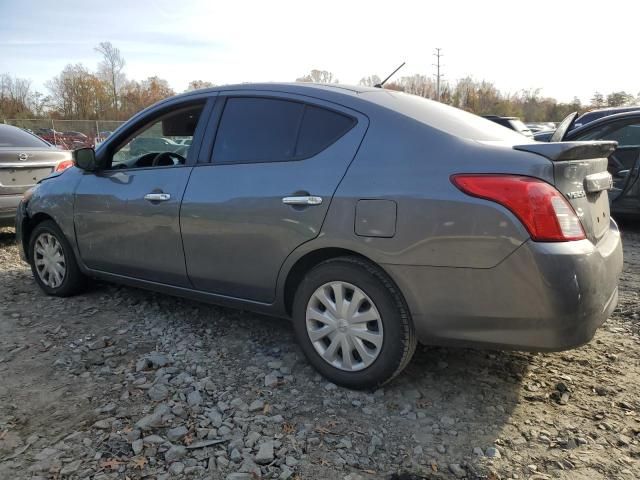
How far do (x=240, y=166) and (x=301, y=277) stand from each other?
0.78 metres

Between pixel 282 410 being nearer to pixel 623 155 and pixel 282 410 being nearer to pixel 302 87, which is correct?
pixel 302 87

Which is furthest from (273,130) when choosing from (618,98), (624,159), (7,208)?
(618,98)

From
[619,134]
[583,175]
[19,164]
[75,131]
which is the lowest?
[583,175]

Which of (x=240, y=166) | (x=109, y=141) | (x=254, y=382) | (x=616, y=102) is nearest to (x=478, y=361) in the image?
(x=254, y=382)

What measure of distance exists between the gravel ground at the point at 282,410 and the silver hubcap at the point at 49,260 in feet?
2.36

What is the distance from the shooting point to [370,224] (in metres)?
2.59

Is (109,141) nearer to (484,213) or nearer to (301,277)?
(301,277)

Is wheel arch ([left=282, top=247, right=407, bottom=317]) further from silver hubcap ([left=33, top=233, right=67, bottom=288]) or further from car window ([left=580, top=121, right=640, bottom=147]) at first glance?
car window ([left=580, top=121, right=640, bottom=147])

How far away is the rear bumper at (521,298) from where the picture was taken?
2254mm

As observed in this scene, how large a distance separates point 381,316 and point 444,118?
1127mm

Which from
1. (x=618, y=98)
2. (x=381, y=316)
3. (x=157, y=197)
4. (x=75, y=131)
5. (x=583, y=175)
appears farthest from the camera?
(x=618, y=98)

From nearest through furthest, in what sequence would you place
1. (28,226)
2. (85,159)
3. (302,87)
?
(302,87) < (85,159) < (28,226)

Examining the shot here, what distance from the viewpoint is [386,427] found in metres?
2.52

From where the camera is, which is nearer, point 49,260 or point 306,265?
point 306,265
